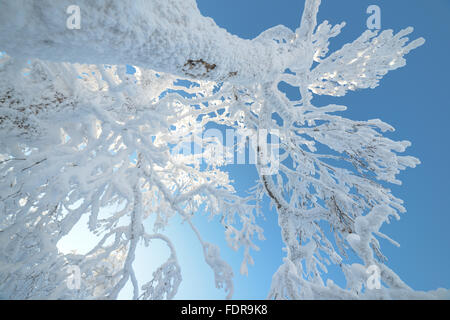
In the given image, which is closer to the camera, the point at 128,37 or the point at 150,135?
the point at 128,37

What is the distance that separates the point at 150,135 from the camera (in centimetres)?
241

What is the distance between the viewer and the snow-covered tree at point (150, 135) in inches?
44.3

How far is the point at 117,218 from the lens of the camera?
10.3ft

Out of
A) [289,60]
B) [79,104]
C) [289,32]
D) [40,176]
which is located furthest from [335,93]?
[40,176]

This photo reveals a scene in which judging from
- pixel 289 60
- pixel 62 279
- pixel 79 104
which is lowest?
pixel 62 279

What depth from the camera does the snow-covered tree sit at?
1124mm

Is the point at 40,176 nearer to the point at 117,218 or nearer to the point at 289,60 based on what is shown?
the point at 117,218

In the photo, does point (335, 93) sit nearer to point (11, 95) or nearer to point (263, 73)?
point (263, 73)

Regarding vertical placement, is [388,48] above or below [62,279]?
above

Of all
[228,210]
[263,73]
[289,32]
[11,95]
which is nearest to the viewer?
[11,95]

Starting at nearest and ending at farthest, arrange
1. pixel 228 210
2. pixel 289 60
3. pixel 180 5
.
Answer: pixel 180 5 < pixel 289 60 < pixel 228 210

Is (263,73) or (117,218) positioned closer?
(263,73)

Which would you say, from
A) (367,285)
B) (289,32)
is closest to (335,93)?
(289,32)

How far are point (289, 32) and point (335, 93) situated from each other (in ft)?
4.74
